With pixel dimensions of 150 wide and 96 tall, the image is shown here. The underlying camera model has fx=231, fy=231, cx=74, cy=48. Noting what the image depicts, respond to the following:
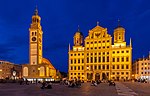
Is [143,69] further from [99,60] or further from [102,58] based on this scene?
[99,60]

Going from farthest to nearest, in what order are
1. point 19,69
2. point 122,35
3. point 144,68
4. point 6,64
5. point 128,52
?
point 19,69 → point 6,64 → point 144,68 → point 122,35 → point 128,52

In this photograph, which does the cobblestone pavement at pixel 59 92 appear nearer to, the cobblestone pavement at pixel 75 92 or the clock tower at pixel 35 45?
the cobblestone pavement at pixel 75 92

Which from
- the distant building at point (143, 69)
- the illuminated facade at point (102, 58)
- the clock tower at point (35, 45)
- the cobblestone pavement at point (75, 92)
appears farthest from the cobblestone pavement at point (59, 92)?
the distant building at point (143, 69)

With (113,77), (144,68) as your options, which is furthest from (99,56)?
(144,68)

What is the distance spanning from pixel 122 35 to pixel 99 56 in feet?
52.1

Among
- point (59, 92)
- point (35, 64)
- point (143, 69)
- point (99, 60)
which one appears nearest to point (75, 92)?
point (59, 92)

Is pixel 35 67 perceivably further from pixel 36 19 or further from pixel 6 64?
pixel 6 64

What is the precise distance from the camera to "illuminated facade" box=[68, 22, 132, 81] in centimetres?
10775

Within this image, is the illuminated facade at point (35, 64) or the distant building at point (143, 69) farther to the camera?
the distant building at point (143, 69)

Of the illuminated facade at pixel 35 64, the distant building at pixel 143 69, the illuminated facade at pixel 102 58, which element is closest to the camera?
the illuminated facade at pixel 102 58

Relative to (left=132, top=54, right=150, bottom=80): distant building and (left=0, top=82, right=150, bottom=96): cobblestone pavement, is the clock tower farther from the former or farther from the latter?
(left=0, top=82, right=150, bottom=96): cobblestone pavement

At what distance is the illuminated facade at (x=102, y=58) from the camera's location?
108 metres

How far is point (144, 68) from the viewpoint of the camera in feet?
406

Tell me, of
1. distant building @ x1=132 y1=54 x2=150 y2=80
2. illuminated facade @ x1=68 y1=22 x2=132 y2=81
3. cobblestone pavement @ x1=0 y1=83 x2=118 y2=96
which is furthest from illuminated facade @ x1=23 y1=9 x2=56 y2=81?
cobblestone pavement @ x1=0 y1=83 x2=118 y2=96
